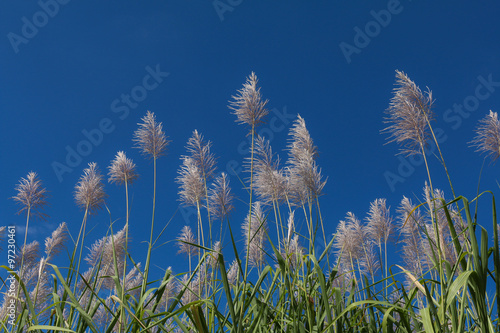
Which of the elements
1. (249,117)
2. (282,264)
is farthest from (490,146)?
(282,264)

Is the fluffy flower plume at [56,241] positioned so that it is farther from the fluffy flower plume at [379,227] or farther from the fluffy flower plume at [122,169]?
the fluffy flower plume at [379,227]

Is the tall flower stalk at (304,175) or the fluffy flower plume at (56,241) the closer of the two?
the tall flower stalk at (304,175)

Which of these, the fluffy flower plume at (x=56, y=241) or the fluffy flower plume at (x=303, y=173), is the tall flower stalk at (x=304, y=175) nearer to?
the fluffy flower plume at (x=303, y=173)

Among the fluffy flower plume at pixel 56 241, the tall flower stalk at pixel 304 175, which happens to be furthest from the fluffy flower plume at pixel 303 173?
the fluffy flower plume at pixel 56 241

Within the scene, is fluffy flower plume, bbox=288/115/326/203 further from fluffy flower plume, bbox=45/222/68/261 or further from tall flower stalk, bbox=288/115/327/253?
fluffy flower plume, bbox=45/222/68/261

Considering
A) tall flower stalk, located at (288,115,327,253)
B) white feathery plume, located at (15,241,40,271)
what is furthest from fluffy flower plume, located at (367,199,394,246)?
white feathery plume, located at (15,241,40,271)

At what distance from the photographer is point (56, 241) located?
441 cm

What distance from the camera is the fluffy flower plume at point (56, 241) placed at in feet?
14.6

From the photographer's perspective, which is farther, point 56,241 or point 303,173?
point 56,241

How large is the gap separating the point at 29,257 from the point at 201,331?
460 centimetres

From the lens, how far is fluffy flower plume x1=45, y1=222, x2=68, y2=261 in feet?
14.6

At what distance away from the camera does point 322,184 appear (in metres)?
2.59

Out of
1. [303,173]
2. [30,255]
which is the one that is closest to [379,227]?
[303,173]

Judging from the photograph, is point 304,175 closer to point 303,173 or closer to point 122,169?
point 303,173
